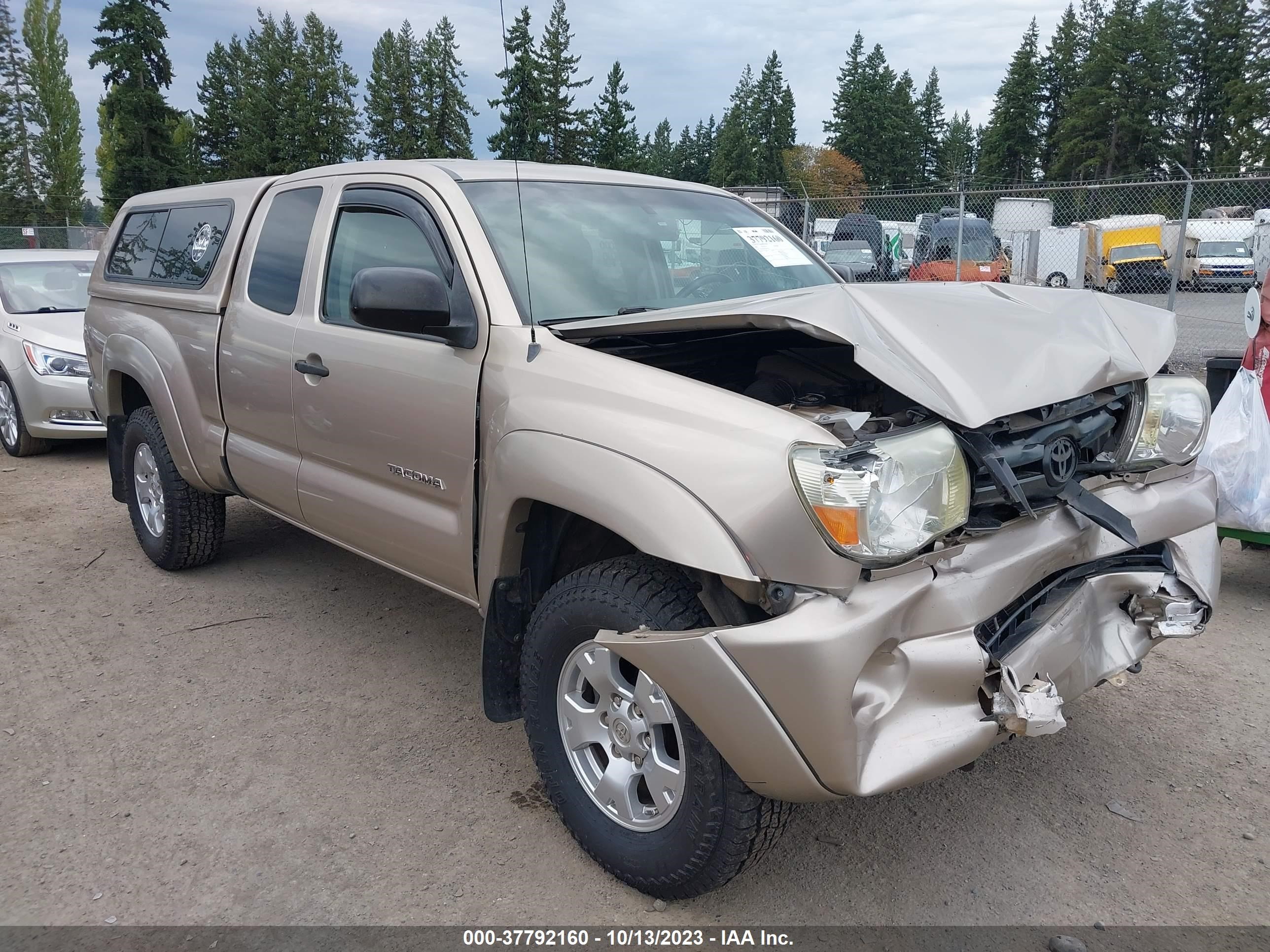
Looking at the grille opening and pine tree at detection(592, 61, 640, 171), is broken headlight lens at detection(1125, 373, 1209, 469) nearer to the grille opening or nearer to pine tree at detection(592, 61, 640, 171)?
the grille opening

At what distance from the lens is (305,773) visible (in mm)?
3219

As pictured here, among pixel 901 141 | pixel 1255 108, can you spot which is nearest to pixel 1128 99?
pixel 1255 108

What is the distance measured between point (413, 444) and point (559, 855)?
1364 mm

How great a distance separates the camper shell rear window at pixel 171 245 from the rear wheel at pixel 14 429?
3436 mm

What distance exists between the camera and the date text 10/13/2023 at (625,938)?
244 cm

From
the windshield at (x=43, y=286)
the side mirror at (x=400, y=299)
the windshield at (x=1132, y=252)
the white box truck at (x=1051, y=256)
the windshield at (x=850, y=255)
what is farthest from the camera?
the windshield at (x=1132, y=252)

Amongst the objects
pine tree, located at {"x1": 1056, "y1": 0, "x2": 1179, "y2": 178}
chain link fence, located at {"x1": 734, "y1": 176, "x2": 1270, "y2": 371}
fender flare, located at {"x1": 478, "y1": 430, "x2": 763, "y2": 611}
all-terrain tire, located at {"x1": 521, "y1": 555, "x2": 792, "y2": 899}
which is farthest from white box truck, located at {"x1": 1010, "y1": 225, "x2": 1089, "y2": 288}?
pine tree, located at {"x1": 1056, "y1": 0, "x2": 1179, "y2": 178}

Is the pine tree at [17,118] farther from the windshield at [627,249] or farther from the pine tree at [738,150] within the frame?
the windshield at [627,249]

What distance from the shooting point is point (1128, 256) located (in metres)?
20.0

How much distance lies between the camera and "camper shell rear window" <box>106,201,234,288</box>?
451 cm

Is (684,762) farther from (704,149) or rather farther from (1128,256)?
(704,149)

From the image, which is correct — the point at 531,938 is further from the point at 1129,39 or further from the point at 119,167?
the point at 1129,39

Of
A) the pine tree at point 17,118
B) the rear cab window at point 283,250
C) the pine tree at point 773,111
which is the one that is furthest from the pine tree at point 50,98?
the rear cab window at point 283,250

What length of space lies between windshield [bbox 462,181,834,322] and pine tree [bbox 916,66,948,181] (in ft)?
293
